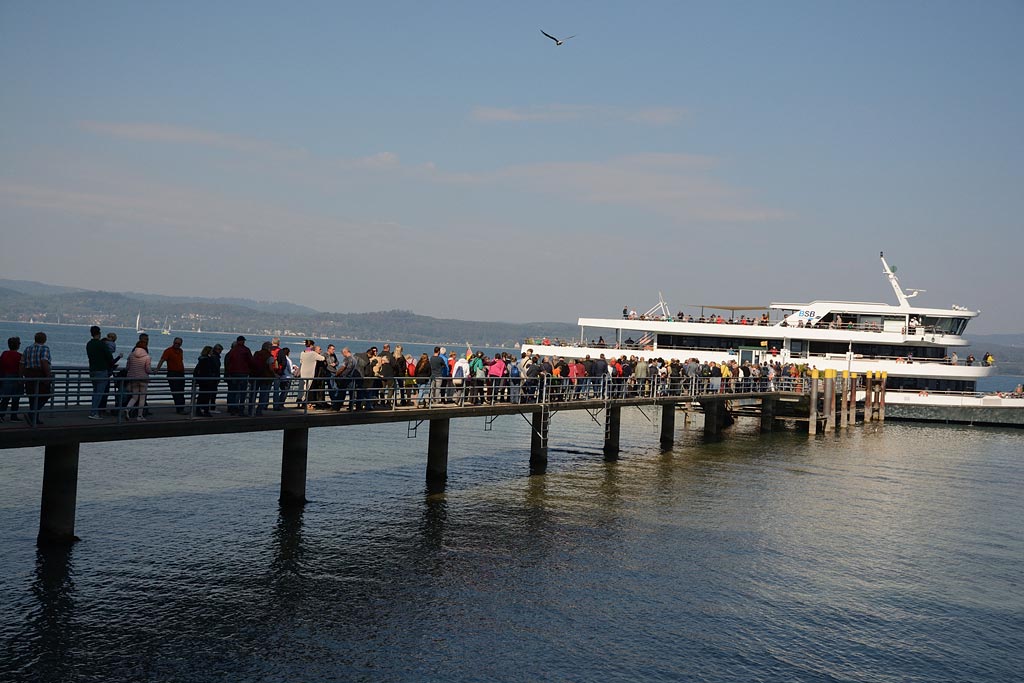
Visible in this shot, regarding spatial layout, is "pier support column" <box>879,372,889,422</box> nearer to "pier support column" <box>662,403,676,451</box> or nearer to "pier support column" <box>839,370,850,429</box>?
"pier support column" <box>839,370,850,429</box>

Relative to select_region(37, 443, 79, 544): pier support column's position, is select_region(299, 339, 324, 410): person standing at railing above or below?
above

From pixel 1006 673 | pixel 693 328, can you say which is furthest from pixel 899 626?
pixel 693 328

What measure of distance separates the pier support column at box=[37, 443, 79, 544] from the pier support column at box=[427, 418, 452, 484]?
10546 mm

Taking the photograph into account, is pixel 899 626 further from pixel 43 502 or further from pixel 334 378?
pixel 43 502

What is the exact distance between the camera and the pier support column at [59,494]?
17.0 meters

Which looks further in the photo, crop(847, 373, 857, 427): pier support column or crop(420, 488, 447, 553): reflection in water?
crop(847, 373, 857, 427): pier support column

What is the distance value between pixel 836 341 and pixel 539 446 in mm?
35182

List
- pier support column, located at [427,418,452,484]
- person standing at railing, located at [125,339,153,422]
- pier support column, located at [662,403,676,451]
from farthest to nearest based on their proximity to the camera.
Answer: pier support column, located at [662,403,676,451]
pier support column, located at [427,418,452,484]
person standing at railing, located at [125,339,153,422]

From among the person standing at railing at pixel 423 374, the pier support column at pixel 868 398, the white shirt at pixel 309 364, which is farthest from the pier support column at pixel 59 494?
the pier support column at pixel 868 398

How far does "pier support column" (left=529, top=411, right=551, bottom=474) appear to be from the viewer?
29.8 m

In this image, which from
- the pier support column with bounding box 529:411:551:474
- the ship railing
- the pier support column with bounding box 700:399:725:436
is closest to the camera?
the ship railing

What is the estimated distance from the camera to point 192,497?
2303 centimetres

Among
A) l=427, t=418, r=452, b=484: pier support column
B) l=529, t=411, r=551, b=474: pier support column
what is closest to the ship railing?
l=427, t=418, r=452, b=484: pier support column

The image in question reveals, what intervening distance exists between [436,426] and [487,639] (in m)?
12.7
